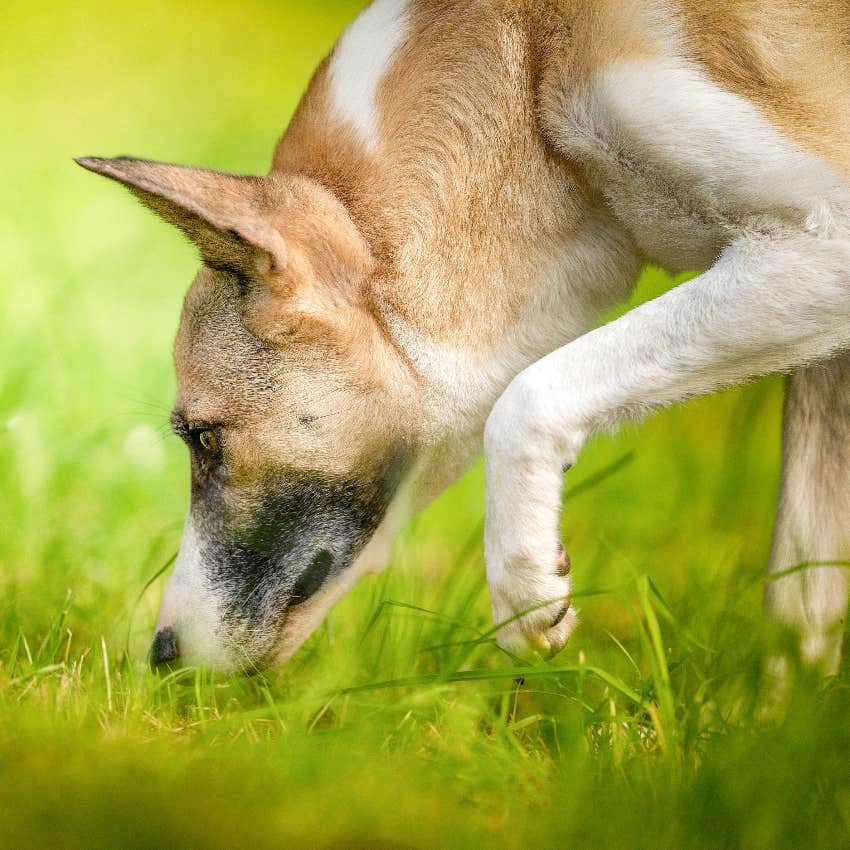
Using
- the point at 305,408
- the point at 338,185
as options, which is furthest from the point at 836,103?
the point at 305,408

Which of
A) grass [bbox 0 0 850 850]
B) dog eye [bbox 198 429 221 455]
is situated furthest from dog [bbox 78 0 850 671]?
grass [bbox 0 0 850 850]

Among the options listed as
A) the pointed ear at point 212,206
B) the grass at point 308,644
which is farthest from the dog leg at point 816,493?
the pointed ear at point 212,206

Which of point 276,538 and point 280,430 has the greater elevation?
point 280,430

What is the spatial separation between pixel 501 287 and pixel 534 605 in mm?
790

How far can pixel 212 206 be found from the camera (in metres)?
2.20

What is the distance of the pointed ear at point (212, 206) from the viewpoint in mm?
2117

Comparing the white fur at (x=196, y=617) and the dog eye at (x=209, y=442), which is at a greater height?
the dog eye at (x=209, y=442)

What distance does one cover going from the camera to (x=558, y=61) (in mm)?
2404

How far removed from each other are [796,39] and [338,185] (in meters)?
1.03

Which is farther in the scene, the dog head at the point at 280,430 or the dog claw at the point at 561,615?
the dog head at the point at 280,430

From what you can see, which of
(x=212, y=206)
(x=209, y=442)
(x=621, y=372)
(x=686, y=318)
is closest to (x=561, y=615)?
(x=621, y=372)

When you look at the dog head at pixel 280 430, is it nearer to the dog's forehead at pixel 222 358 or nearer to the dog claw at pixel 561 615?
the dog's forehead at pixel 222 358

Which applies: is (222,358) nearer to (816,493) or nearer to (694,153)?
(694,153)

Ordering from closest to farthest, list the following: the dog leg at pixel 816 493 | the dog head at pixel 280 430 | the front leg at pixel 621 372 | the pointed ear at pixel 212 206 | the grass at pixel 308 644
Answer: the grass at pixel 308 644, the pointed ear at pixel 212 206, the front leg at pixel 621 372, the dog head at pixel 280 430, the dog leg at pixel 816 493
